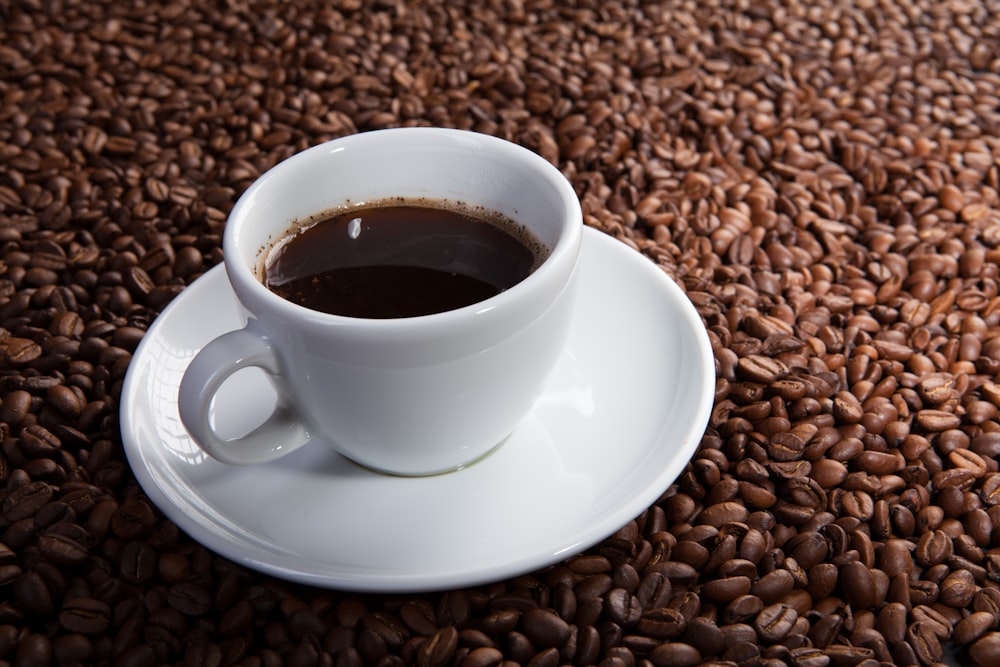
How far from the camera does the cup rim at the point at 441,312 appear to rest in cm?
95

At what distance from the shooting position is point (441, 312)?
107 cm

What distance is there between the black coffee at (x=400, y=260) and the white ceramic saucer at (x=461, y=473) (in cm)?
19

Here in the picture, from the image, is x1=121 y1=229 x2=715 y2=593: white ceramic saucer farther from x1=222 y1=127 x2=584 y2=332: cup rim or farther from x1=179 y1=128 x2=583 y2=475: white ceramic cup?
x1=222 y1=127 x2=584 y2=332: cup rim

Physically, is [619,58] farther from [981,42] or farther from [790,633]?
[790,633]

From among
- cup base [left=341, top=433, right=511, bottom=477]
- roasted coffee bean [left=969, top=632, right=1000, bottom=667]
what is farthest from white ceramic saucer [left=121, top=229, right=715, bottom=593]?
roasted coffee bean [left=969, top=632, right=1000, bottom=667]

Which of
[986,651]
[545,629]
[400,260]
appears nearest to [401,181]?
[400,260]

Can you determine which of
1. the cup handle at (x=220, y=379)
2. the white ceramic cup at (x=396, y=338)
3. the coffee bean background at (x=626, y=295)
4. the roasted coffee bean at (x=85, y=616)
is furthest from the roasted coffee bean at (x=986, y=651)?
the roasted coffee bean at (x=85, y=616)

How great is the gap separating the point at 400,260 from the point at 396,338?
10.3 inches

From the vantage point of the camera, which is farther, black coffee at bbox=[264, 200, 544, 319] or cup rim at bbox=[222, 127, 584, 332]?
black coffee at bbox=[264, 200, 544, 319]

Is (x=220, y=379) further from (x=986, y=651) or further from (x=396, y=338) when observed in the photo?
(x=986, y=651)

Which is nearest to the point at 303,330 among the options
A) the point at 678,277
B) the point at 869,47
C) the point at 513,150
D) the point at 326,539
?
the point at 326,539

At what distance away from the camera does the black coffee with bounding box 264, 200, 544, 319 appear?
1106 mm

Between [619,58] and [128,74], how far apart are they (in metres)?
1.17

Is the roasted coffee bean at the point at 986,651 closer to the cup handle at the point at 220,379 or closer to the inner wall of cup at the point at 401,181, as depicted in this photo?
the inner wall of cup at the point at 401,181
